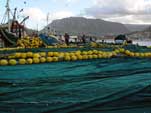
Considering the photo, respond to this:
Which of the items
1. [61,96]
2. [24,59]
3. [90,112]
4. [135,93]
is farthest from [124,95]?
[24,59]

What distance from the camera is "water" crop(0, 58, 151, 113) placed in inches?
231

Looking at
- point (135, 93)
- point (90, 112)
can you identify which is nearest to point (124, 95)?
point (135, 93)

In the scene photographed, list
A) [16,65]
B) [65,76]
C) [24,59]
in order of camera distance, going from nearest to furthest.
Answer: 1. [65,76]
2. [16,65]
3. [24,59]

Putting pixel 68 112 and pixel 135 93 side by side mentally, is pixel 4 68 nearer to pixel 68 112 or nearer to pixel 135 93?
pixel 68 112

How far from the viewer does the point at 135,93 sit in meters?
6.15

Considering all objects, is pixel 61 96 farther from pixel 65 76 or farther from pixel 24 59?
pixel 24 59

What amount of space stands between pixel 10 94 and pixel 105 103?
1.50 metres

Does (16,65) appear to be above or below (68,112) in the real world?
above

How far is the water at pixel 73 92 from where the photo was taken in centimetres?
587

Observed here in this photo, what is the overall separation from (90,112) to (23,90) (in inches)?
44.0

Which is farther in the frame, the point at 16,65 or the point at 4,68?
the point at 16,65

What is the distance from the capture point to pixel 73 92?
242 inches

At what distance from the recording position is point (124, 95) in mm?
6113

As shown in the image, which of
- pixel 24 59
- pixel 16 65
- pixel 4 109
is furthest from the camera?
pixel 24 59
